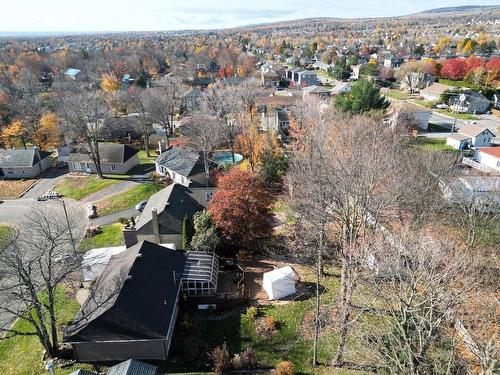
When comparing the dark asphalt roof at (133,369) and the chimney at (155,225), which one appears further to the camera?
the chimney at (155,225)

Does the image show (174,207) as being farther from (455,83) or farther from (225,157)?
(455,83)

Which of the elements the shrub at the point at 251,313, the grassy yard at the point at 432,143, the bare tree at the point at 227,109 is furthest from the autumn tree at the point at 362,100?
the shrub at the point at 251,313

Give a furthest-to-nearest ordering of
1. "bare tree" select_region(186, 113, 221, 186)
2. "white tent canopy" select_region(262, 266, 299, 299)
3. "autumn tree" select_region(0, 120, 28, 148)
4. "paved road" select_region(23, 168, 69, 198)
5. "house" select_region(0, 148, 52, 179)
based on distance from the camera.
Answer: "autumn tree" select_region(0, 120, 28, 148), "house" select_region(0, 148, 52, 179), "paved road" select_region(23, 168, 69, 198), "bare tree" select_region(186, 113, 221, 186), "white tent canopy" select_region(262, 266, 299, 299)

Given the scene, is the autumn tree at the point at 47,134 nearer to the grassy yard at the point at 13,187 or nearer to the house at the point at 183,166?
the grassy yard at the point at 13,187

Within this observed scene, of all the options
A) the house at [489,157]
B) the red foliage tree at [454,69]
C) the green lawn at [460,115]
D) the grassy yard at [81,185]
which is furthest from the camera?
the red foliage tree at [454,69]

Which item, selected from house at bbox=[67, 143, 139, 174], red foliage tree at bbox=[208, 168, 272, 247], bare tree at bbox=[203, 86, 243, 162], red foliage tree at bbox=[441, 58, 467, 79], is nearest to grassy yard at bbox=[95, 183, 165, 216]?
house at bbox=[67, 143, 139, 174]

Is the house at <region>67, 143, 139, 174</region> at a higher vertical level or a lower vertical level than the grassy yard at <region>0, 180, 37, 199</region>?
higher

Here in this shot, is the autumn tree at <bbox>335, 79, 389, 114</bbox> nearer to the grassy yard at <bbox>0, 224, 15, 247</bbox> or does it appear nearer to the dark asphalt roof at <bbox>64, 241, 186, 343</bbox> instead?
the dark asphalt roof at <bbox>64, 241, 186, 343</bbox>
